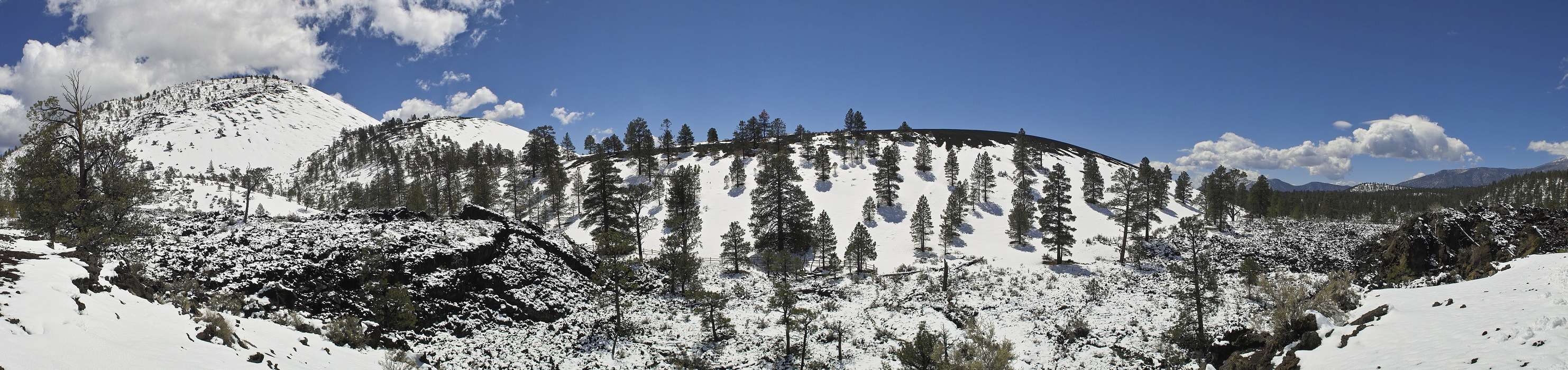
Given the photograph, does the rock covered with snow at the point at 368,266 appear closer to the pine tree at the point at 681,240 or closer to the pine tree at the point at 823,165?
the pine tree at the point at 681,240

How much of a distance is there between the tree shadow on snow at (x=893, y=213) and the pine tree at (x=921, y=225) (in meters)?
8.15

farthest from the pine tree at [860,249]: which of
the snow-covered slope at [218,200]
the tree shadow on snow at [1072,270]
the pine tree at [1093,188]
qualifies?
the snow-covered slope at [218,200]

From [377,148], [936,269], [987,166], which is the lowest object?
[936,269]

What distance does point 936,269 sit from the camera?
42.5 m

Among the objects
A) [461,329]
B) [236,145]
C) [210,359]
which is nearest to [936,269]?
[461,329]

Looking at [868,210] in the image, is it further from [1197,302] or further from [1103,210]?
[1197,302]

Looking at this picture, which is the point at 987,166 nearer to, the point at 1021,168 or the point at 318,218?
the point at 1021,168

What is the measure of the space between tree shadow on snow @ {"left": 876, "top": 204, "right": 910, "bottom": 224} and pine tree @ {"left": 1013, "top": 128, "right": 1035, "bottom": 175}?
29.4m

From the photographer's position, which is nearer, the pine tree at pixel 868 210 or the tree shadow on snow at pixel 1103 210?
the pine tree at pixel 868 210

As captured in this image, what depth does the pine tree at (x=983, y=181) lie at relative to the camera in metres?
75.2

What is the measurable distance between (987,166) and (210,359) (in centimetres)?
7971

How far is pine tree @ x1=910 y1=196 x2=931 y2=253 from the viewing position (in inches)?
2143

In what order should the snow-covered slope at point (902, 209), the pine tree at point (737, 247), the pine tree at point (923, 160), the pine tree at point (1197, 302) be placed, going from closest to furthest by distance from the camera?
the pine tree at point (1197, 302) < the pine tree at point (737, 247) < the snow-covered slope at point (902, 209) < the pine tree at point (923, 160)

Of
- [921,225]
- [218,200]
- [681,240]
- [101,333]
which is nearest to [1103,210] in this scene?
[921,225]
